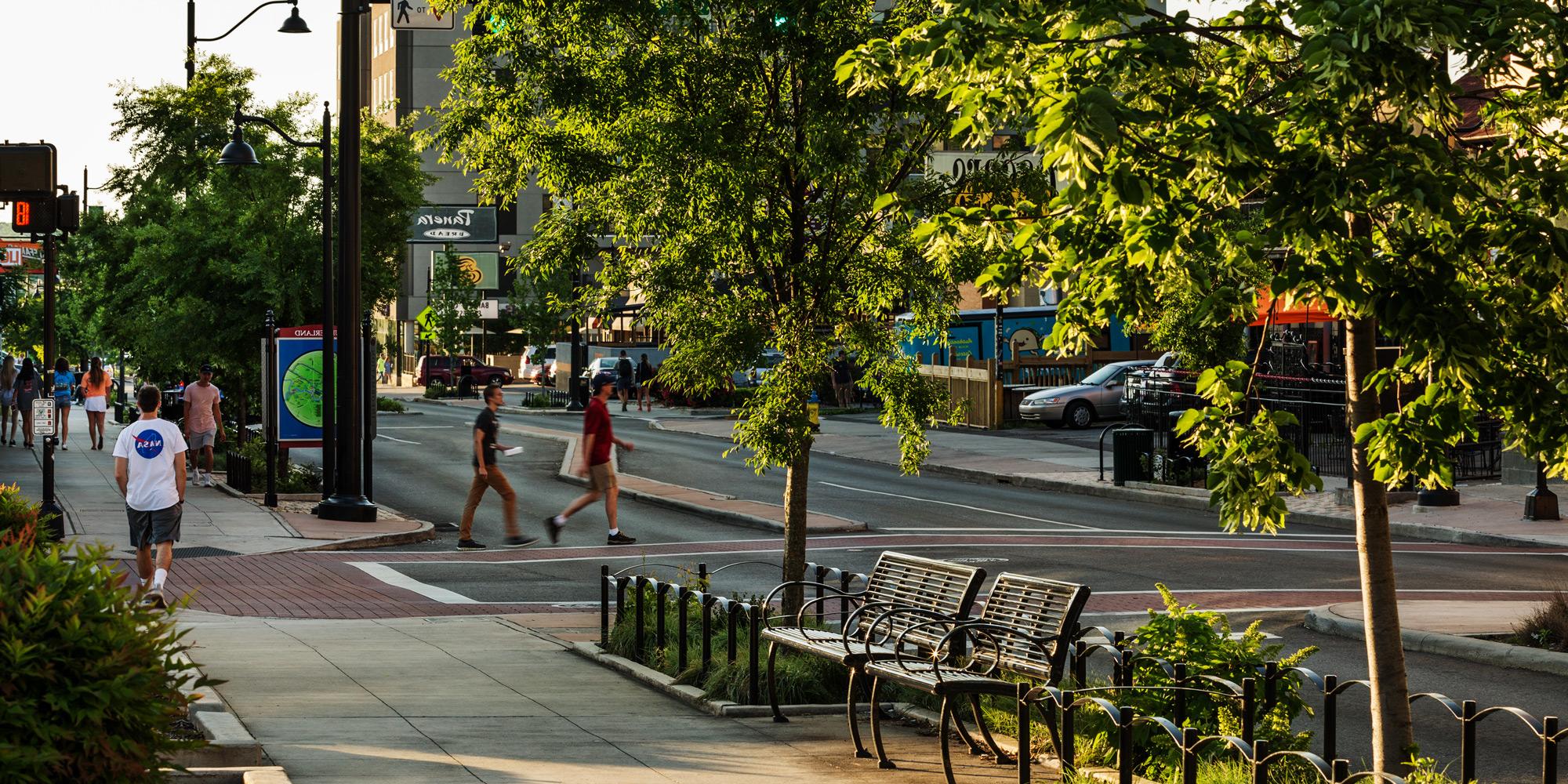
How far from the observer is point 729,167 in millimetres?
11211

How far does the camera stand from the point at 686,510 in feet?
80.1

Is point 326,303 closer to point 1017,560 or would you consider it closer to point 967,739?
point 1017,560

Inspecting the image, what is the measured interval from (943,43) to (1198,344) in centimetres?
2067

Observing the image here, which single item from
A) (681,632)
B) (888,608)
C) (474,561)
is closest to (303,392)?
(474,561)

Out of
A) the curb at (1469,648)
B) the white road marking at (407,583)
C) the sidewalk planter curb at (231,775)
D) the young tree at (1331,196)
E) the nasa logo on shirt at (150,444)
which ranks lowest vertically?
the white road marking at (407,583)

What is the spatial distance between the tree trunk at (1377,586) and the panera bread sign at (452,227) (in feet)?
266

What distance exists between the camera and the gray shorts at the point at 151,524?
13773 millimetres

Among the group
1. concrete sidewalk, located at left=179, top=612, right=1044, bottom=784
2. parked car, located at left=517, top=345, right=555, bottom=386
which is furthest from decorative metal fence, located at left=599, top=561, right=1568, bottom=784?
parked car, located at left=517, top=345, right=555, bottom=386

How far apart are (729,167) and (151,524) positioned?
6.05 metres

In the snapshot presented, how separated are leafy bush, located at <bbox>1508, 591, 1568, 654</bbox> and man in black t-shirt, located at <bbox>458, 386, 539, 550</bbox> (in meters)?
11.1

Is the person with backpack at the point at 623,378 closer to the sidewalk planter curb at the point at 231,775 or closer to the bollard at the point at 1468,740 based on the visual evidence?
the sidewalk planter curb at the point at 231,775

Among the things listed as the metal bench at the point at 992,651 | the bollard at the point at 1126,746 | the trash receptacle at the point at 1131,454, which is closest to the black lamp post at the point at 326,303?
the trash receptacle at the point at 1131,454

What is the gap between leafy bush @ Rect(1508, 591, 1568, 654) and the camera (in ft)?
39.5

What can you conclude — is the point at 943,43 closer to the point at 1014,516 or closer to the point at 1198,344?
the point at 1014,516
